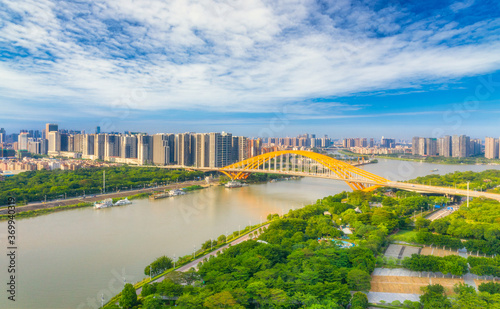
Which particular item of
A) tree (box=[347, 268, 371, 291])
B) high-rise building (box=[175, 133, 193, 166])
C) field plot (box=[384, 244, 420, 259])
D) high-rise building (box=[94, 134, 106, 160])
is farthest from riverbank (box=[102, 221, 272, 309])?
high-rise building (box=[94, 134, 106, 160])

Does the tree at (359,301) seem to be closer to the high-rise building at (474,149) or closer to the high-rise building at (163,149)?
the high-rise building at (163,149)

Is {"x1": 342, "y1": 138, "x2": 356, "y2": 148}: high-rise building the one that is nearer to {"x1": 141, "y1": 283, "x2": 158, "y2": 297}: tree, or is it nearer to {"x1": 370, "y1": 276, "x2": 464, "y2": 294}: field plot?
{"x1": 370, "y1": 276, "x2": 464, "y2": 294}: field plot

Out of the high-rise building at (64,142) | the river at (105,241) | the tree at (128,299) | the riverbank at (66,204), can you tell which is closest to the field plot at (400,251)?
the river at (105,241)

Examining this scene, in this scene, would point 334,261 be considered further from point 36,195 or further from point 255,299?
point 36,195

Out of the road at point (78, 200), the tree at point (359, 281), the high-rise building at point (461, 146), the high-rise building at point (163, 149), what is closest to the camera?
the tree at point (359, 281)

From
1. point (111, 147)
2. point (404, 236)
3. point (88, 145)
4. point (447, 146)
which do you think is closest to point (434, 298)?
point (404, 236)

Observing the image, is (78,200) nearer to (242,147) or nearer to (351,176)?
(351,176)

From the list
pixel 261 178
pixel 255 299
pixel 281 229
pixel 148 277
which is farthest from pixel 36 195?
pixel 261 178
